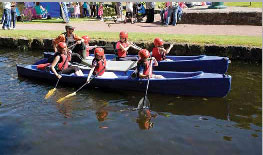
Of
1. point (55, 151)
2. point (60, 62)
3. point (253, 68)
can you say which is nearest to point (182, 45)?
point (253, 68)

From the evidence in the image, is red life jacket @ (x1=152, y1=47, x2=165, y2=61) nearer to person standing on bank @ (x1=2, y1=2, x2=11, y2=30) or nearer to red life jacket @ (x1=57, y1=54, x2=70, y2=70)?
red life jacket @ (x1=57, y1=54, x2=70, y2=70)

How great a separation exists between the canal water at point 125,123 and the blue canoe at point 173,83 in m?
0.16

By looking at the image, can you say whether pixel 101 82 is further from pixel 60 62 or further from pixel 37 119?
pixel 37 119

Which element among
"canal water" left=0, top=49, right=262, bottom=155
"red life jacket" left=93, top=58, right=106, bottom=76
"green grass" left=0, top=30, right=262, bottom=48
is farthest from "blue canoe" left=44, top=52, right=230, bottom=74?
"green grass" left=0, top=30, right=262, bottom=48

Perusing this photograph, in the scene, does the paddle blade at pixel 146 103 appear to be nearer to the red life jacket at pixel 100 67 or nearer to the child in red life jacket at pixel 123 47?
the red life jacket at pixel 100 67

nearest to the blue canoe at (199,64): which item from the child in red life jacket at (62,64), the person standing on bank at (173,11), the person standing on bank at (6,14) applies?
the child in red life jacket at (62,64)

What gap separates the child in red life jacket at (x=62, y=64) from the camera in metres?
9.37

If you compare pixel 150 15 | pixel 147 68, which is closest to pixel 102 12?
pixel 150 15

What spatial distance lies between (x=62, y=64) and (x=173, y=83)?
3.18 metres

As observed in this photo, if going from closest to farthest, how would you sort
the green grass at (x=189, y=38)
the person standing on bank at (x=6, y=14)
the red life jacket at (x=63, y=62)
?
the red life jacket at (x=63, y=62)
the green grass at (x=189, y=38)
the person standing on bank at (x=6, y=14)

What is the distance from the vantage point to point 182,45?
12.2 meters

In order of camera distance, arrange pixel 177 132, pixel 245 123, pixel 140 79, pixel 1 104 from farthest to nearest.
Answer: pixel 140 79 < pixel 1 104 < pixel 245 123 < pixel 177 132

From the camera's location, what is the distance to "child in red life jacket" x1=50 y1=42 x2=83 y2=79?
937 cm

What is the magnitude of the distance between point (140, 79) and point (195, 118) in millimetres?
1885
